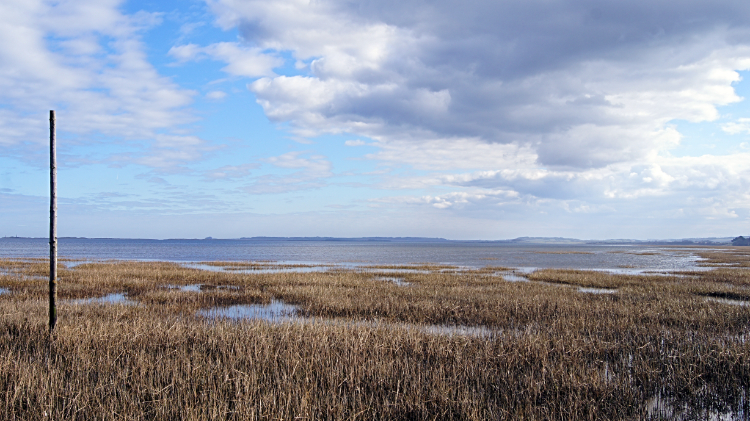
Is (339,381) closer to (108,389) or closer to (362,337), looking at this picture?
(362,337)

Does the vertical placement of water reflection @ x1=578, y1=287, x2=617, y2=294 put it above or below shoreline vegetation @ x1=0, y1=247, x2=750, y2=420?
below

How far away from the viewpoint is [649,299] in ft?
69.1

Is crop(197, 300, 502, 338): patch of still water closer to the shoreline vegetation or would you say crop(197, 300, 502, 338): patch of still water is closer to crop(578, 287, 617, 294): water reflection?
the shoreline vegetation

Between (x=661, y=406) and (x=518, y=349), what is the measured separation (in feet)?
10.3

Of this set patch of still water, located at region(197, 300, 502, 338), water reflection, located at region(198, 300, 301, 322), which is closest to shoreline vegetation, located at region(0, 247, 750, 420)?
patch of still water, located at region(197, 300, 502, 338)

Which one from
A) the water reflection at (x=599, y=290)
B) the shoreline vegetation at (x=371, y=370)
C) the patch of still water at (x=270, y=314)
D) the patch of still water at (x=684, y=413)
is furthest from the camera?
the water reflection at (x=599, y=290)

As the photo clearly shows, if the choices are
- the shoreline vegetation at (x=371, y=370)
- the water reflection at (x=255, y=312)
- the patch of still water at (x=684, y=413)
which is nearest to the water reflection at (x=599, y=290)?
the shoreline vegetation at (x=371, y=370)

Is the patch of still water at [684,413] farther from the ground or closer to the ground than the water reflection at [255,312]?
farther from the ground

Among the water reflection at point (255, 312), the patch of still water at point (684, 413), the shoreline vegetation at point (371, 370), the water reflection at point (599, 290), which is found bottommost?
the water reflection at point (599, 290)

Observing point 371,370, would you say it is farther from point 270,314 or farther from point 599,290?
point 599,290

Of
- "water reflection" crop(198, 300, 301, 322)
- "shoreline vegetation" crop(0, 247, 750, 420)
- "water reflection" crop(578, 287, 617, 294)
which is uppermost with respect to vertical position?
"shoreline vegetation" crop(0, 247, 750, 420)

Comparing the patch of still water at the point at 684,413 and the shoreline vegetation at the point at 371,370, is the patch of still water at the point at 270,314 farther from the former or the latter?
the patch of still water at the point at 684,413

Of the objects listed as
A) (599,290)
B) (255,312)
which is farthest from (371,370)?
(599,290)

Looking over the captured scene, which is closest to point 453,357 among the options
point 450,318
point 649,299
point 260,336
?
point 260,336
